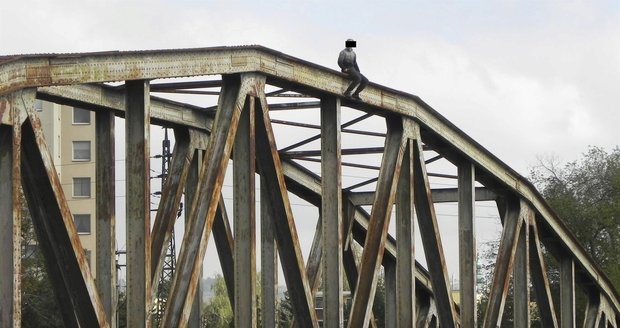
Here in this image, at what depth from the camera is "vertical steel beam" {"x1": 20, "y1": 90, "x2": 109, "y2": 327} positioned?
17219 millimetres

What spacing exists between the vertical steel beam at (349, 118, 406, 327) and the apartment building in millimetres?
82045

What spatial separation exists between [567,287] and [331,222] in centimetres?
1401

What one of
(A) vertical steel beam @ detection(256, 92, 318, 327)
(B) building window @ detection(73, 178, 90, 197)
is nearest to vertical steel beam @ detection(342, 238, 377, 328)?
(A) vertical steel beam @ detection(256, 92, 318, 327)

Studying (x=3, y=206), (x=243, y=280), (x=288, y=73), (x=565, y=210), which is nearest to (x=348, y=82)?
(x=288, y=73)

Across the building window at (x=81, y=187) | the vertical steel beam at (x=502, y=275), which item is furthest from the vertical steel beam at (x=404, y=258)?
the building window at (x=81, y=187)

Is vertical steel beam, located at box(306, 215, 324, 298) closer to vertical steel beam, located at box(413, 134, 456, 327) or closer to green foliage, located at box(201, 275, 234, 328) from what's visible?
vertical steel beam, located at box(413, 134, 456, 327)

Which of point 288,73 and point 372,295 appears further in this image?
point 372,295

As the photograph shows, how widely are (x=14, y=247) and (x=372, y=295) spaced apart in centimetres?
841

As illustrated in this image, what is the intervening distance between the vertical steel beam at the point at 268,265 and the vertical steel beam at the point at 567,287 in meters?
14.2

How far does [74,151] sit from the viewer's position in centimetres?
10944

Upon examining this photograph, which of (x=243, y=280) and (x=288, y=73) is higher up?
(x=288, y=73)

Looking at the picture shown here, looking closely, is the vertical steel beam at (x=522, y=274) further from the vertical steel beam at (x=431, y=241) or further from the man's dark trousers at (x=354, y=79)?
the man's dark trousers at (x=354, y=79)

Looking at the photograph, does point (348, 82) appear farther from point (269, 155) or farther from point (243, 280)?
point (243, 280)

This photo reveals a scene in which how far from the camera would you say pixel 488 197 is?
3134 centimetres
